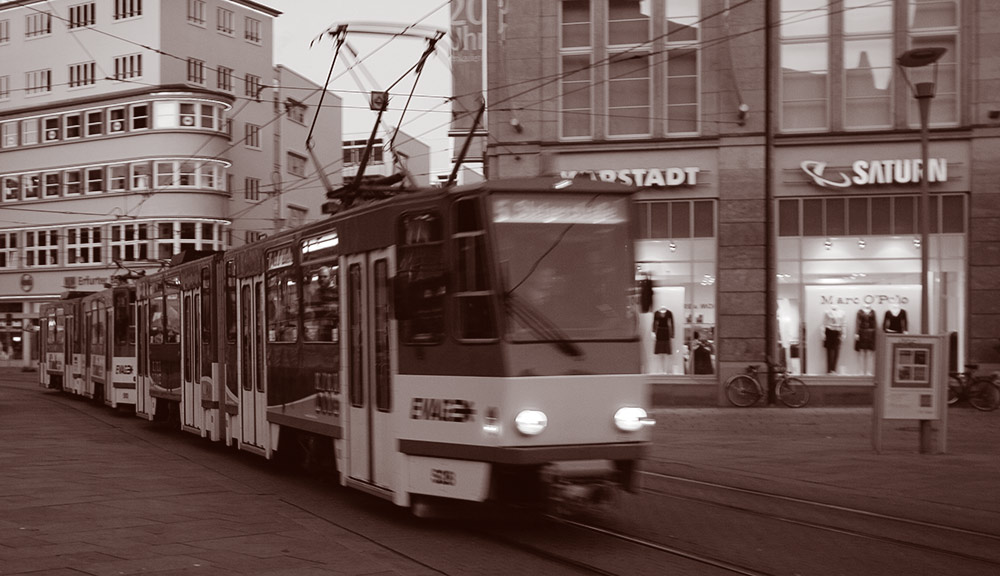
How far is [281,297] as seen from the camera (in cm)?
1382

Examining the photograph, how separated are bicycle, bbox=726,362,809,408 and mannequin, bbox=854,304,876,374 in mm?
1661

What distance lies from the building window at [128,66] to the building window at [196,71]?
250cm

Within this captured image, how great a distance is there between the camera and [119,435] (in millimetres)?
21688

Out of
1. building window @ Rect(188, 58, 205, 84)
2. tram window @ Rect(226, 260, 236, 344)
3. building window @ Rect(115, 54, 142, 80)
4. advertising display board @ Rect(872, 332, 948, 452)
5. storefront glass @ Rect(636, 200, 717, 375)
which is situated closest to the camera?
advertising display board @ Rect(872, 332, 948, 452)

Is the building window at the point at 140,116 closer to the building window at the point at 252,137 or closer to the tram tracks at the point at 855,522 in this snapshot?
the building window at the point at 252,137

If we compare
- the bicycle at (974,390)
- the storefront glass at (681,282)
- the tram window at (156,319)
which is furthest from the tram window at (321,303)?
the bicycle at (974,390)

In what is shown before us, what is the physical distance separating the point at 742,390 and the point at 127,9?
43.3 m

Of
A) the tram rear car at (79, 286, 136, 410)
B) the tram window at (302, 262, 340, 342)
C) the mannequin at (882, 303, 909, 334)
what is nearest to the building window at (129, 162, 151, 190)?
the tram rear car at (79, 286, 136, 410)

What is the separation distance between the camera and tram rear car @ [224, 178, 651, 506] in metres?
9.33

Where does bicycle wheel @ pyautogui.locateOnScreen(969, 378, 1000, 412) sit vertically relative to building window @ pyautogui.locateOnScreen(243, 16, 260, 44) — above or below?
below

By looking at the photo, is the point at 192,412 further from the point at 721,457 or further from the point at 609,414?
the point at 609,414

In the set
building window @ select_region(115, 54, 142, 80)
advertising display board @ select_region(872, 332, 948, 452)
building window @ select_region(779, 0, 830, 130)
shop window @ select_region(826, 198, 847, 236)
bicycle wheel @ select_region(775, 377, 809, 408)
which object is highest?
building window @ select_region(115, 54, 142, 80)

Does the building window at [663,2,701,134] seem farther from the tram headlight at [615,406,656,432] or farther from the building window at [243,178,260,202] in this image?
the building window at [243,178,260,202]

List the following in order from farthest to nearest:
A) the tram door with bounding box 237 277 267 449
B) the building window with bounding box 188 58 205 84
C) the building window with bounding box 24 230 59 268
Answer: the building window with bounding box 24 230 59 268, the building window with bounding box 188 58 205 84, the tram door with bounding box 237 277 267 449
